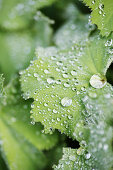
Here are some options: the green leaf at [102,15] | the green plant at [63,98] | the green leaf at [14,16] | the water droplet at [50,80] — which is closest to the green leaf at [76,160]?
the green plant at [63,98]

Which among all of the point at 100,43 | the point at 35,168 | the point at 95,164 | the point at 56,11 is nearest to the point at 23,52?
the point at 56,11

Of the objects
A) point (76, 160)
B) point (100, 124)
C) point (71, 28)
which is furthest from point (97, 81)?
point (71, 28)

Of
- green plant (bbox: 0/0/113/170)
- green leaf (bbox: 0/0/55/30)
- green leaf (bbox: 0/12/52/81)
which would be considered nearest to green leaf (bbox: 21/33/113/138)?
green plant (bbox: 0/0/113/170)

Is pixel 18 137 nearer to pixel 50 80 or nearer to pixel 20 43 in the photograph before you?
pixel 50 80

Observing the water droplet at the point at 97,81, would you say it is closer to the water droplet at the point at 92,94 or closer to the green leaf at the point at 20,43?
the water droplet at the point at 92,94

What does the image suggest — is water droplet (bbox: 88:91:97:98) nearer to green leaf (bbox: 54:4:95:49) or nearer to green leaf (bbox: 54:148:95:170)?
green leaf (bbox: 54:148:95:170)

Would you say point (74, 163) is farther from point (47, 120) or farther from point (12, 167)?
point (12, 167)

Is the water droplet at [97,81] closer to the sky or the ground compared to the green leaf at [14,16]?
closer to the sky
